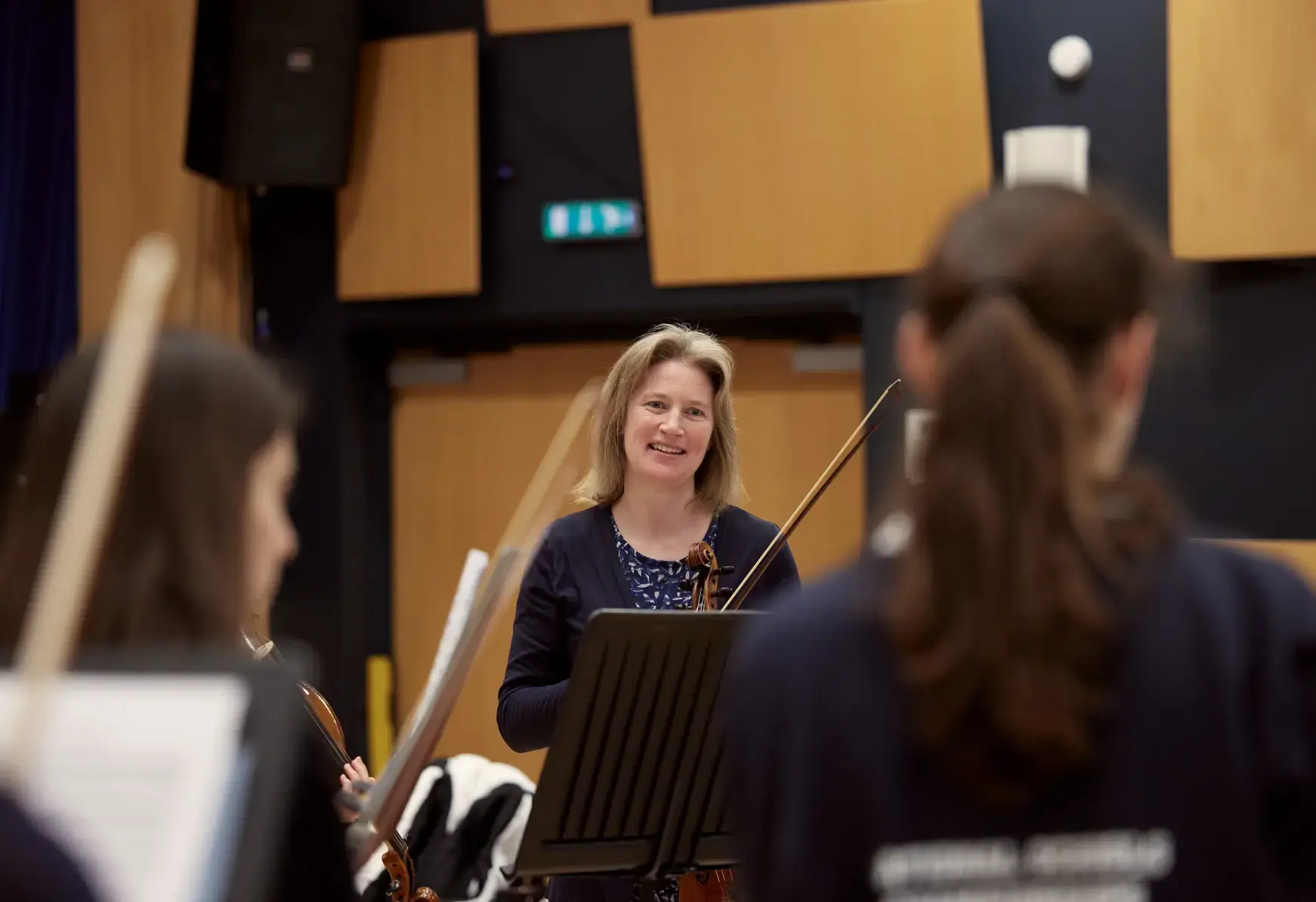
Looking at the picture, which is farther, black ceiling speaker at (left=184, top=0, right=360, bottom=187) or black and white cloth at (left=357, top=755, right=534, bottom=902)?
black ceiling speaker at (left=184, top=0, right=360, bottom=187)

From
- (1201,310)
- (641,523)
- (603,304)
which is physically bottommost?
(641,523)

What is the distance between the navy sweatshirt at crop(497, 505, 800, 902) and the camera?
2182 millimetres

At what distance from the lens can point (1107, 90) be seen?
4078 mm

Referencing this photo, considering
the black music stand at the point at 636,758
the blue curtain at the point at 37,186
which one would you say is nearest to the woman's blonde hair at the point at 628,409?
the black music stand at the point at 636,758

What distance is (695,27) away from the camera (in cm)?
425

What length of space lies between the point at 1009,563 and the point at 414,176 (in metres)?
3.86

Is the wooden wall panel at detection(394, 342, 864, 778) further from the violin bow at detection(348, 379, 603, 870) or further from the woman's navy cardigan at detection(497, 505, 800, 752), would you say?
the violin bow at detection(348, 379, 603, 870)

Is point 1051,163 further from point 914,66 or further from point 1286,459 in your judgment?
point 1286,459

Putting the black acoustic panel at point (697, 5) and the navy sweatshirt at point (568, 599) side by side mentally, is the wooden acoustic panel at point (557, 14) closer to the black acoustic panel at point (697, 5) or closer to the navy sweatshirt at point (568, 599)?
the black acoustic panel at point (697, 5)

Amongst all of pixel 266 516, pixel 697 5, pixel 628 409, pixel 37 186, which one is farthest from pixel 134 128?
→ pixel 266 516

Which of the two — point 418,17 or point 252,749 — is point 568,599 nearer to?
point 252,749

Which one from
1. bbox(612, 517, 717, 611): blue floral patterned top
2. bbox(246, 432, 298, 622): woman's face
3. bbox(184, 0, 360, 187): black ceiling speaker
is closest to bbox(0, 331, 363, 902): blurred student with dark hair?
bbox(246, 432, 298, 622): woman's face

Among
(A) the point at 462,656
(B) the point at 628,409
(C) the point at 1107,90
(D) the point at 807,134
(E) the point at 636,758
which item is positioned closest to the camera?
(A) the point at 462,656

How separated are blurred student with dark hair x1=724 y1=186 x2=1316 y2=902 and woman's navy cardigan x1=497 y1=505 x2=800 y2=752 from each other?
1.23 metres
